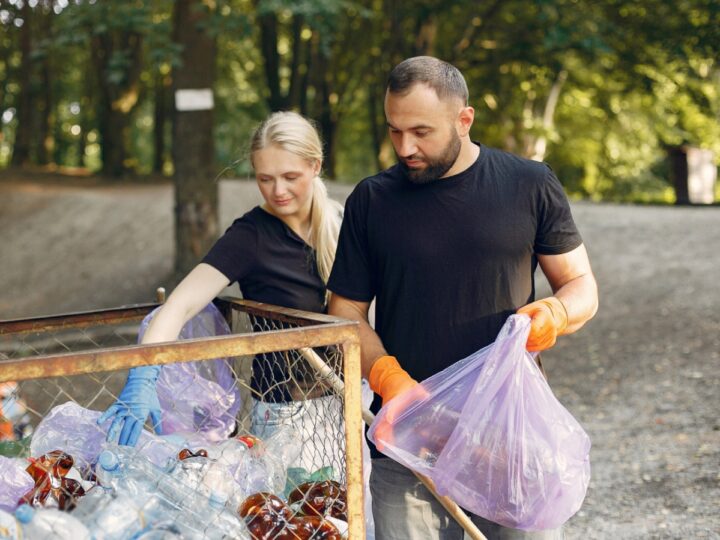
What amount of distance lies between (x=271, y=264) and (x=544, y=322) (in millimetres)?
1005

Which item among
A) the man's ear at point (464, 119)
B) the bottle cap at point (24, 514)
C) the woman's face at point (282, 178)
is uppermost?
the man's ear at point (464, 119)

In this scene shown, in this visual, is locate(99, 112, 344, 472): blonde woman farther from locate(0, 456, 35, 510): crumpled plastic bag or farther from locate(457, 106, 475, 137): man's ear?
locate(457, 106, 475, 137): man's ear

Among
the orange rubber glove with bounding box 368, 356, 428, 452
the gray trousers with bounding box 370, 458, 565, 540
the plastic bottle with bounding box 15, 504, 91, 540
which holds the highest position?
the orange rubber glove with bounding box 368, 356, 428, 452

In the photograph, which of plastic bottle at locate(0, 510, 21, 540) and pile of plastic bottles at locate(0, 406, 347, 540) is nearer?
plastic bottle at locate(0, 510, 21, 540)

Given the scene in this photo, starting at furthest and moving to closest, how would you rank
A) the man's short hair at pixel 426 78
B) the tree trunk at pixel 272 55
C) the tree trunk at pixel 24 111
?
1. the tree trunk at pixel 24 111
2. the tree trunk at pixel 272 55
3. the man's short hair at pixel 426 78

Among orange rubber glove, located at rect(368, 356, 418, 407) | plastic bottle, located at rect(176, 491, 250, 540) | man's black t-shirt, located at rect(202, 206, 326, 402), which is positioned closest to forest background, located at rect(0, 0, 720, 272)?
man's black t-shirt, located at rect(202, 206, 326, 402)

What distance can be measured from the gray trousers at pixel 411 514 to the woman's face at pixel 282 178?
0.86 meters

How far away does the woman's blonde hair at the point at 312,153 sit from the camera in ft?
9.64

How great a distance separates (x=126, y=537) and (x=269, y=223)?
4.30 ft

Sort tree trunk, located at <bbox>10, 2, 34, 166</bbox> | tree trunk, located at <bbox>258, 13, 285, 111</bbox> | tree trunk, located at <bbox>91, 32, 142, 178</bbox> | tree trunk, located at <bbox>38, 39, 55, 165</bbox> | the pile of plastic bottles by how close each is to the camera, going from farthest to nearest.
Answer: tree trunk, located at <bbox>38, 39, 55, 165</bbox>
tree trunk, located at <bbox>10, 2, 34, 166</bbox>
tree trunk, located at <bbox>91, 32, 142, 178</bbox>
tree trunk, located at <bbox>258, 13, 285, 111</bbox>
the pile of plastic bottles

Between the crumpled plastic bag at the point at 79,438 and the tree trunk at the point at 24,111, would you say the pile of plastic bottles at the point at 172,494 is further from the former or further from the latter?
the tree trunk at the point at 24,111

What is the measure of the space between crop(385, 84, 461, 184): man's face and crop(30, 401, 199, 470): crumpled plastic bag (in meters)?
0.95

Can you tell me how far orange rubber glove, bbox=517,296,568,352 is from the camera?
7.36 ft

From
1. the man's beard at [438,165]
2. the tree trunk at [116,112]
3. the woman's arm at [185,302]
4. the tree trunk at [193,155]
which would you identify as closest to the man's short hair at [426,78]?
the man's beard at [438,165]
